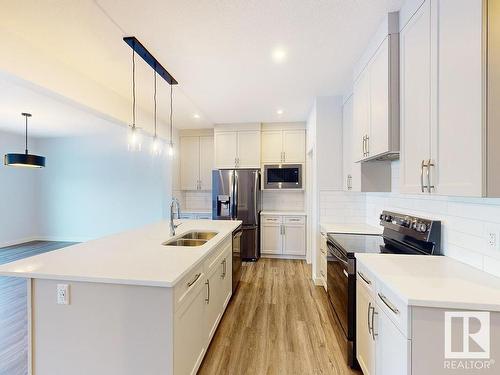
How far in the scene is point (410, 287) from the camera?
1.16 meters

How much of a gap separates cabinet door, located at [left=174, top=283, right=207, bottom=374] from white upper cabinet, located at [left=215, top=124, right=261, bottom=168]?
3252mm

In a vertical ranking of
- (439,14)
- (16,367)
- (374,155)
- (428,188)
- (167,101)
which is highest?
(167,101)

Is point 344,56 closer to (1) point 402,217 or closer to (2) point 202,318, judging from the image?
(1) point 402,217

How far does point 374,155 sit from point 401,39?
856mm

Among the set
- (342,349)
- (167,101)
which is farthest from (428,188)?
(167,101)

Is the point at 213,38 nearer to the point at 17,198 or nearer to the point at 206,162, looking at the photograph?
the point at 206,162

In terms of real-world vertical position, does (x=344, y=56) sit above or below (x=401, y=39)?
above

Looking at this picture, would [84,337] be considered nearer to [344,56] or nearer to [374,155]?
[374,155]

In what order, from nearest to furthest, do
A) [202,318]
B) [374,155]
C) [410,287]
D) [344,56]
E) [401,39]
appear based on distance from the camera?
1. [410,287]
2. [401,39]
3. [202,318]
4. [374,155]
5. [344,56]

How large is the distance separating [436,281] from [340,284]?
0.96 m

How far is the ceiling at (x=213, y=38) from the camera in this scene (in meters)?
1.73

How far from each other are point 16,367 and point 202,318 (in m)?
1.51

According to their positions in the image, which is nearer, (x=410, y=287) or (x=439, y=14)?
(x=410, y=287)

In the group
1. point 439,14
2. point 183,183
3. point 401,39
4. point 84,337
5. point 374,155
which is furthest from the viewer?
point 183,183
